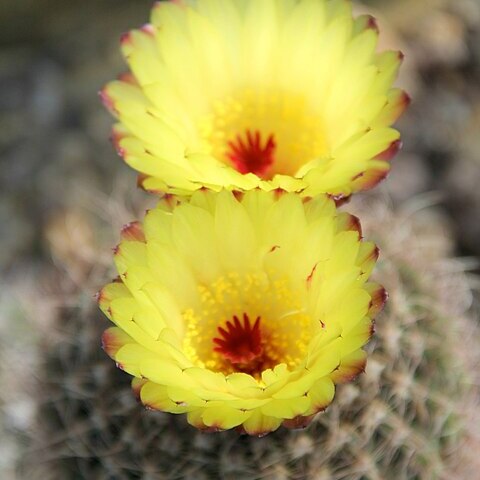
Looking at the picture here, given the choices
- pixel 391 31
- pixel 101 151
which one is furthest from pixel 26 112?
pixel 391 31

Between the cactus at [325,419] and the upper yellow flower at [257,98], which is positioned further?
the cactus at [325,419]

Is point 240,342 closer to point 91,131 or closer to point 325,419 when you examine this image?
point 325,419

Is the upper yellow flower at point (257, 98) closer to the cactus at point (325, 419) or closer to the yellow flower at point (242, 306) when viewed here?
the yellow flower at point (242, 306)

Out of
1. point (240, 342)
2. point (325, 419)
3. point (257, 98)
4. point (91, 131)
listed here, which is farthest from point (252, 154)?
point (91, 131)

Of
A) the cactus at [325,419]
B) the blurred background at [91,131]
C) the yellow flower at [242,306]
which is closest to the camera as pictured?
the yellow flower at [242,306]

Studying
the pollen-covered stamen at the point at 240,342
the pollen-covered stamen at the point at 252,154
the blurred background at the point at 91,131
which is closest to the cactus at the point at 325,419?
the pollen-covered stamen at the point at 240,342

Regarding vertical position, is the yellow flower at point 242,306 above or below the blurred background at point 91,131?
below
